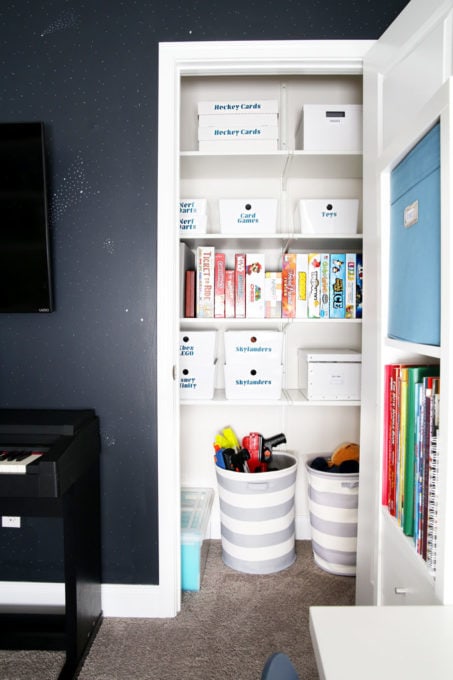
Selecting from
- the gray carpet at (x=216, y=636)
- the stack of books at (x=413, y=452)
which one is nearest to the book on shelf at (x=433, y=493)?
the stack of books at (x=413, y=452)

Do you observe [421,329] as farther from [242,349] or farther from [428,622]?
[242,349]

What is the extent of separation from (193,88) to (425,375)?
1908 millimetres

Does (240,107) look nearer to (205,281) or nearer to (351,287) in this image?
(205,281)

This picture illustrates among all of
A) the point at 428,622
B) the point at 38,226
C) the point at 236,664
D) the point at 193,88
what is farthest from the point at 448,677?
the point at 193,88

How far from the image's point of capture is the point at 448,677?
2.02 ft

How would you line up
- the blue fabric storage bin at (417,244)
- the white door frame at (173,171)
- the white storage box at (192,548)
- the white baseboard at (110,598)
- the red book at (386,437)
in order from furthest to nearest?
1. the white storage box at (192,548)
2. the white baseboard at (110,598)
3. the white door frame at (173,171)
4. the red book at (386,437)
5. the blue fabric storage bin at (417,244)

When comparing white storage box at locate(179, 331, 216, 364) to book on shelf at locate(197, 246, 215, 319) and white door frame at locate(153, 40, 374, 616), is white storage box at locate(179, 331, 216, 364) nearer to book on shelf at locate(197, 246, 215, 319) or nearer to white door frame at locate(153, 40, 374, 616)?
book on shelf at locate(197, 246, 215, 319)

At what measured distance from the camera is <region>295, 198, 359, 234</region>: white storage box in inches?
79.7

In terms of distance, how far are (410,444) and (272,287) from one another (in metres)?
1.13

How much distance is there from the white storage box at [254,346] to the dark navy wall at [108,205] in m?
0.44

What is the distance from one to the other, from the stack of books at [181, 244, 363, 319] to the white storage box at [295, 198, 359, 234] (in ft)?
0.41

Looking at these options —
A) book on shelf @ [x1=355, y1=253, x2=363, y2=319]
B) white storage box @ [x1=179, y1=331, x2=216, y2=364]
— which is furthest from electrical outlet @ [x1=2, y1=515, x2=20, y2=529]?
book on shelf @ [x1=355, y1=253, x2=363, y2=319]

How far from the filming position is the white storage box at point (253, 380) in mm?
2039

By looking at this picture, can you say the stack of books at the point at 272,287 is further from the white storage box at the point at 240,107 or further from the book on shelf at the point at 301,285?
the white storage box at the point at 240,107
